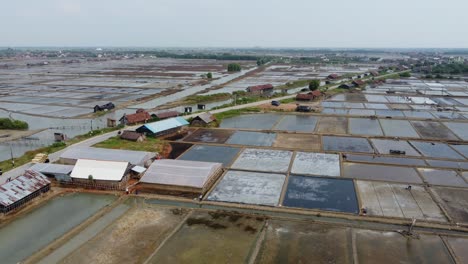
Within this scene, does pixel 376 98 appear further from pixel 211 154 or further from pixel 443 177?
pixel 211 154

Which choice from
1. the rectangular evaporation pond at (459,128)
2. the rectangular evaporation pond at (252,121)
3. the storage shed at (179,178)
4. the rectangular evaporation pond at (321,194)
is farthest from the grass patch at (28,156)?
the rectangular evaporation pond at (459,128)

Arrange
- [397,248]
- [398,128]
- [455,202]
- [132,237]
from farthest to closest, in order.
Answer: [398,128]
[455,202]
[132,237]
[397,248]

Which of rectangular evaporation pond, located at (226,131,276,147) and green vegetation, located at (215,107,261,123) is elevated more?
green vegetation, located at (215,107,261,123)

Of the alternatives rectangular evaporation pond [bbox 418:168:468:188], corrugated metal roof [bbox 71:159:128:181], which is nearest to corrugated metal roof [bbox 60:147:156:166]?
corrugated metal roof [bbox 71:159:128:181]

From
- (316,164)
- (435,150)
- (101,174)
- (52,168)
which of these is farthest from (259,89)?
(52,168)

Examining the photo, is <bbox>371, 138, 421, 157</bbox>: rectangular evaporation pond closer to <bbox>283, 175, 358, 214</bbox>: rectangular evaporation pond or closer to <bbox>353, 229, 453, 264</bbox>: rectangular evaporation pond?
<bbox>283, 175, 358, 214</bbox>: rectangular evaporation pond

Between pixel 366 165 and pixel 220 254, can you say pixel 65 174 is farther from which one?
pixel 366 165

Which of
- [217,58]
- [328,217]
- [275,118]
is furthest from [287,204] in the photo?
[217,58]
